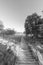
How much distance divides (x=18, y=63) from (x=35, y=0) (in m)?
13.6

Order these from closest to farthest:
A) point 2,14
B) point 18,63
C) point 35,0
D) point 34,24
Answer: point 18,63 < point 34,24 < point 35,0 < point 2,14

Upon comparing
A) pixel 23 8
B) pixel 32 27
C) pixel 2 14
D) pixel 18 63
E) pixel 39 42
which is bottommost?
pixel 18 63

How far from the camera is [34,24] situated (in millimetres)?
6383

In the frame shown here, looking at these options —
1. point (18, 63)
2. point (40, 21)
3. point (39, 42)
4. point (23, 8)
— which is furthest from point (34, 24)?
point (23, 8)

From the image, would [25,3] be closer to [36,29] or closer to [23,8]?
[23,8]

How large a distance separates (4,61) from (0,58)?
1.12ft

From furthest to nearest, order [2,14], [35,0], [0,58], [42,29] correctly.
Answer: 1. [2,14]
2. [35,0]
3. [42,29]
4. [0,58]

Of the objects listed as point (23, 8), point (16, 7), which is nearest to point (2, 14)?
Answer: point (16, 7)

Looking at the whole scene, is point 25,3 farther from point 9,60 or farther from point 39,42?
point 9,60

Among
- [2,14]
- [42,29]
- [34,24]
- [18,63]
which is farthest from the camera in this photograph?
[2,14]

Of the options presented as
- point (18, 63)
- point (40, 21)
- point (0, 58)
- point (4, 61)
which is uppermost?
point (40, 21)

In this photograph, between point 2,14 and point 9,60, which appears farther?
point 2,14

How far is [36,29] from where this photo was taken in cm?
652

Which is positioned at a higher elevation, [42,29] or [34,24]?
[34,24]
